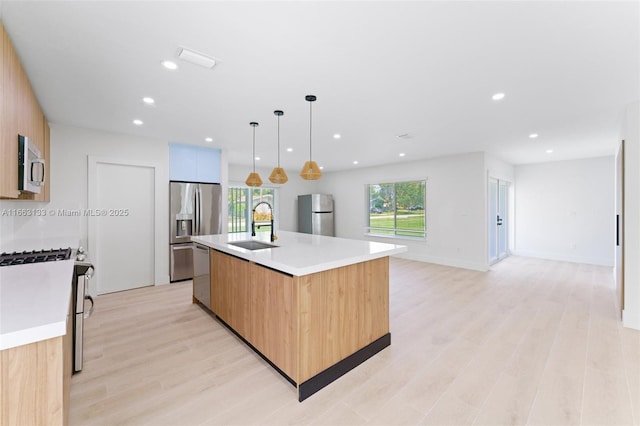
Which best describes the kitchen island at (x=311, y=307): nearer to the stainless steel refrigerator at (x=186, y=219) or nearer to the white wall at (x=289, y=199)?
the stainless steel refrigerator at (x=186, y=219)

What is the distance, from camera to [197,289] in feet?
11.7

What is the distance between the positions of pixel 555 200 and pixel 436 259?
127 inches

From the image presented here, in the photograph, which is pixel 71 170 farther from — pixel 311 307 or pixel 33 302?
pixel 311 307

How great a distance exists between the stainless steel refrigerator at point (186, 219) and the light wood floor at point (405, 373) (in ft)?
3.73

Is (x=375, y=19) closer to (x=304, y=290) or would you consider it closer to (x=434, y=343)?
(x=304, y=290)

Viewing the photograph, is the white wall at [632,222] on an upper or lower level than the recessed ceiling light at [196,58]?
lower

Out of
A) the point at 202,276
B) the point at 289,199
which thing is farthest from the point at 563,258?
the point at 202,276

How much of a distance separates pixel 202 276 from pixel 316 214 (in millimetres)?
4891

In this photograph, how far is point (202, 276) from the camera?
3.40 m

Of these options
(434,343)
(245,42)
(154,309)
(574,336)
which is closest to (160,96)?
(245,42)

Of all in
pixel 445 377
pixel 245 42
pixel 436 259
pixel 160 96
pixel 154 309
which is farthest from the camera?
pixel 436 259

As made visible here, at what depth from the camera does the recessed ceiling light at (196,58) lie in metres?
1.97

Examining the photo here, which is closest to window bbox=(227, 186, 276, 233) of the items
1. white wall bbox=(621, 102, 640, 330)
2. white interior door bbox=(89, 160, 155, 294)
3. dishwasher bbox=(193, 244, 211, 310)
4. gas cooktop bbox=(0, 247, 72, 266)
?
white interior door bbox=(89, 160, 155, 294)

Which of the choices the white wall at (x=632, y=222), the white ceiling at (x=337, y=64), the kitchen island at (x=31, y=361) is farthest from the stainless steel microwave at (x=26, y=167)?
A: the white wall at (x=632, y=222)
